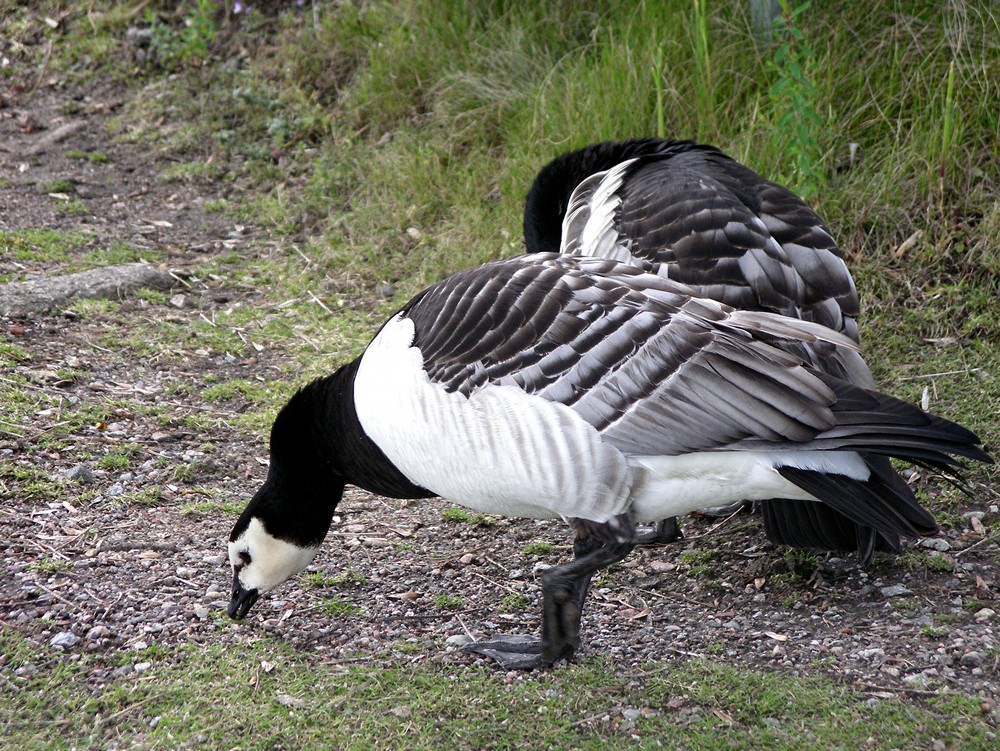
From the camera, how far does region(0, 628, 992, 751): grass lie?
2.84 meters

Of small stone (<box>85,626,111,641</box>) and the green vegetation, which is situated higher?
small stone (<box>85,626,111,641</box>)

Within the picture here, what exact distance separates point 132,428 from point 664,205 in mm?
2509

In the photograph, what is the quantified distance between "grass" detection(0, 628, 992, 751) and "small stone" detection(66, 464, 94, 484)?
3.32 ft

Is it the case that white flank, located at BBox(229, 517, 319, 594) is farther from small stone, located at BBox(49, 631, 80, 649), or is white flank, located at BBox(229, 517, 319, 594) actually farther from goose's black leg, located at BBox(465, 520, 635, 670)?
goose's black leg, located at BBox(465, 520, 635, 670)

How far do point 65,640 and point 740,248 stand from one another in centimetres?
263

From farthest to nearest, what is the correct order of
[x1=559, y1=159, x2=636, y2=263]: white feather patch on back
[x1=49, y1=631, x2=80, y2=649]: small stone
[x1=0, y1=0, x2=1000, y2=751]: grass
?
[x1=559, y1=159, x2=636, y2=263]: white feather patch on back, [x1=49, y1=631, x2=80, y2=649]: small stone, [x1=0, y1=0, x2=1000, y2=751]: grass

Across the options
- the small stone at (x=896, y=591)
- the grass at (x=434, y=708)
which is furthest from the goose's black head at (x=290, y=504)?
the small stone at (x=896, y=591)

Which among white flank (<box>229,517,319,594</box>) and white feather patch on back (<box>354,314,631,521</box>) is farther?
white flank (<box>229,517,319,594</box>)

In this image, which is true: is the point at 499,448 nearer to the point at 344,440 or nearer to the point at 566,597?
the point at 566,597

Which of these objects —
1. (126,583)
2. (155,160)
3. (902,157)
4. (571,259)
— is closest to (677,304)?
(571,259)

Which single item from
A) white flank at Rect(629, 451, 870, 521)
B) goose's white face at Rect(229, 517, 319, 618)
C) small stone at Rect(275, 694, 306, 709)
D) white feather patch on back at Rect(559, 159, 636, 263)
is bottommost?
small stone at Rect(275, 694, 306, 709)

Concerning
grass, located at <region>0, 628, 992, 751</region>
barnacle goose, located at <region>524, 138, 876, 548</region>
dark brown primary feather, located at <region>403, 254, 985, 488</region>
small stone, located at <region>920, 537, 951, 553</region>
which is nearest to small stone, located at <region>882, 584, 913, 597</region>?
barnacle goose, located at <region>524, 138, 876, 548</region>

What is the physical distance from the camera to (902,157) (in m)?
5.36

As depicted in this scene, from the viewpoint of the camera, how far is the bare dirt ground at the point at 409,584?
328 cm
